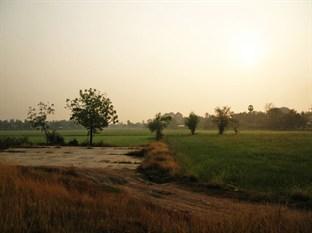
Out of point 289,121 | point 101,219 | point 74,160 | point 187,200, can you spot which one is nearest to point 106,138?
point 74,160

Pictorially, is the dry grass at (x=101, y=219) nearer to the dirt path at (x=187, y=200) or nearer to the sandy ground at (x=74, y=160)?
the dirt path at (x=187, y=200)

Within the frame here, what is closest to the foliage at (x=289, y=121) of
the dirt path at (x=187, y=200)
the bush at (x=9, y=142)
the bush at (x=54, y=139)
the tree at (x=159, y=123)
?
the tree at (x=159, y=123)

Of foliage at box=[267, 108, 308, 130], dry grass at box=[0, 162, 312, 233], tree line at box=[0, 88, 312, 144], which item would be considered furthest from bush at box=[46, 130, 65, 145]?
foliage at box=[267, 108, 308, 130]

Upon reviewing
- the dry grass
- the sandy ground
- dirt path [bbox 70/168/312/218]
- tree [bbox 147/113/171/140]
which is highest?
tree [bbox 147/113/171/140]

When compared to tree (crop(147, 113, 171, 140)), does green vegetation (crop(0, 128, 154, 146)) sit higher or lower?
lower

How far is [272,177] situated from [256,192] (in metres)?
4.53

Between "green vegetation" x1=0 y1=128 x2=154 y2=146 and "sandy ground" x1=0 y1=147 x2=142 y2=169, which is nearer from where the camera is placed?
"sandy ground" x1=0 y1=147 x2=142 y2=169

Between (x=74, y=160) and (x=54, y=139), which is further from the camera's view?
(x=54, y=139)

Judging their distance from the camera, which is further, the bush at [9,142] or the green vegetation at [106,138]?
the green vegetation at [106,138]

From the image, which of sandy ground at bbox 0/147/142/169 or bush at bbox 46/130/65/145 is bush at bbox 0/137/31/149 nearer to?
bush at bbox 46/130/65/145

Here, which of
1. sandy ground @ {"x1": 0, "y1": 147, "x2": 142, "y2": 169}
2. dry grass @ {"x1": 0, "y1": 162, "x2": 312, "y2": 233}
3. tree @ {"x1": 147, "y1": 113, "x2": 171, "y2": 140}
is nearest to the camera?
dry grass @ {"x1": 0, "y1": 162, "x2": 312, "y2": 233}

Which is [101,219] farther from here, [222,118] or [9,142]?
[222,118]

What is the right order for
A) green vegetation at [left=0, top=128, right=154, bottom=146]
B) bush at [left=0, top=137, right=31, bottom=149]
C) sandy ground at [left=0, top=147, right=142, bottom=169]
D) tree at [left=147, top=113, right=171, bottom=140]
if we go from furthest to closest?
tree at [left=147, top=113, right=171, bottom=140], green vegetation at [left=0, top=128, right=154, bottom=146], bush at [left=0, top=137, right=31, bottom=149], sandy ground at [left=0, top=147, right=142, bottom=169]

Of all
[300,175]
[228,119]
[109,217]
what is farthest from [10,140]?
[228,119]
